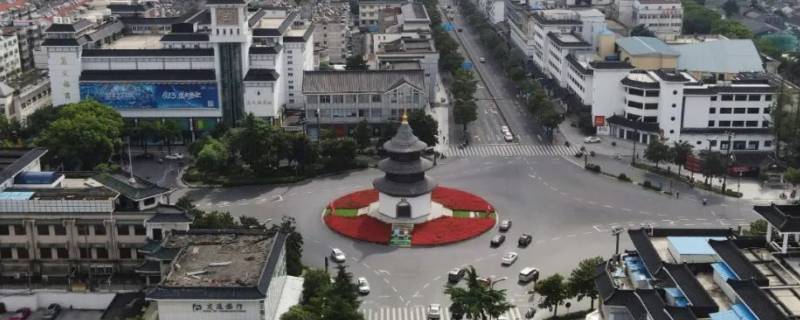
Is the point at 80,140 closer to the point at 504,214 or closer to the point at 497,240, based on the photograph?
the point at 504,214

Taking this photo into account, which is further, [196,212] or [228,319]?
[196,212]

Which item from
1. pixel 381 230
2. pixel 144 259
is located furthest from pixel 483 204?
pixel 144 259

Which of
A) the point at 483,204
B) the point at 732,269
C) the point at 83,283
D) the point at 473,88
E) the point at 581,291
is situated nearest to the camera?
the point at 732,269

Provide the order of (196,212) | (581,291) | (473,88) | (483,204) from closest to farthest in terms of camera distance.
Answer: (581,291) < (196,212) < (483,204) < (473,88)

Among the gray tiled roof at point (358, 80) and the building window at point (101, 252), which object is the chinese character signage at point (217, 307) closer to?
the building window at point (101, 252)

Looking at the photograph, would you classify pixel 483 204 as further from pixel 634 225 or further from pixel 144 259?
pixel 144 259

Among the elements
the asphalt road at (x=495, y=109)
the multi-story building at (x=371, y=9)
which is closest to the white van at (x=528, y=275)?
the asphalt road at (x=495, y=109)
